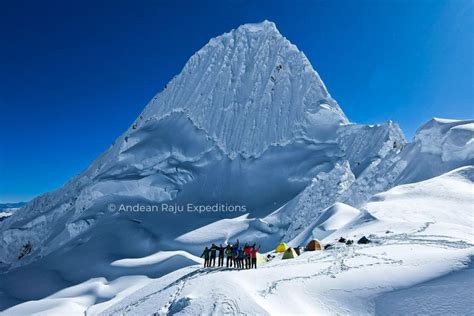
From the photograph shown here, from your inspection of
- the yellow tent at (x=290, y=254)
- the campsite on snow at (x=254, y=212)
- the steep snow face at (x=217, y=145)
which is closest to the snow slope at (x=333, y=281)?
the campsite on snow at (x=254, y=212)

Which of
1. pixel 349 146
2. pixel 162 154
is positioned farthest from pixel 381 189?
pixel 162 154

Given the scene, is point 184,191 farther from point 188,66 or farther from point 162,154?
point 188,66

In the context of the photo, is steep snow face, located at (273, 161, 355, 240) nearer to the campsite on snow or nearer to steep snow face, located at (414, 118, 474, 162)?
the campsite on snow

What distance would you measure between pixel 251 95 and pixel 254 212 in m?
43.3

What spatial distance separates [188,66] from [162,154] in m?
39.4

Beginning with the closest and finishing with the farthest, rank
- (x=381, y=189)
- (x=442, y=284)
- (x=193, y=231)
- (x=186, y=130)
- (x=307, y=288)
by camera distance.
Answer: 1. (x=442, y=284)
2. (x=307, y=288)
3. (x=381, y=189)
4. (x=193, y=231)
5. (x=186, y=130)

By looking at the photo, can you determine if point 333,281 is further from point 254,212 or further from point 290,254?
point 254,212

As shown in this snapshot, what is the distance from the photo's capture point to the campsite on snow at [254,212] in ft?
67.4

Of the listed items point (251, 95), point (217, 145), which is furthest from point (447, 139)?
point (251, 95)

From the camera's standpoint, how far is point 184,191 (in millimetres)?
93250

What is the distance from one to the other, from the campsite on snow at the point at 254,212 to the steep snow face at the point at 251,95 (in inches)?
17.1

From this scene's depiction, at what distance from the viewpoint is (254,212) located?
271 feet

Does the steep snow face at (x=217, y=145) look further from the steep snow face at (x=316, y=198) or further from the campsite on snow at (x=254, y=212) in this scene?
the steep snow face at (x=316, y=198)

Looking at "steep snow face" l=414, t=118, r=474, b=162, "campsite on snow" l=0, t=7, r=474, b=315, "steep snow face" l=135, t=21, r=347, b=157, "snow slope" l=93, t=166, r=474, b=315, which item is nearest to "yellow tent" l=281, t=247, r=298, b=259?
"campsite on snow" l=0, t=7, r=474, b=315
